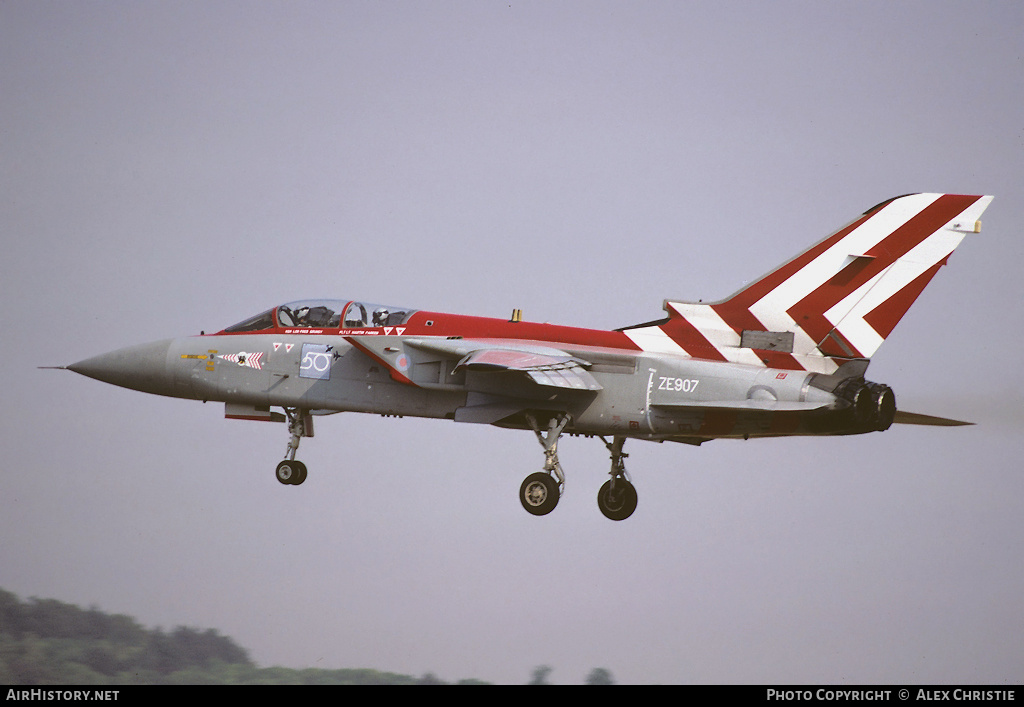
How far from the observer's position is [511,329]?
21578mm

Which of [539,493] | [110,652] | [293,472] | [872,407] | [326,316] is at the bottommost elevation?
[110,652]

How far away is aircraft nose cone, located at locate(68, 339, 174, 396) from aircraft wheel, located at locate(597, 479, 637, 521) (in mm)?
8204

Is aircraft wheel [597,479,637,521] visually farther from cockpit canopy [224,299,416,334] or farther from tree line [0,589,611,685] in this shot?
tree line [0,589,611,685]

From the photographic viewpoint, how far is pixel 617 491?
73.6 ft

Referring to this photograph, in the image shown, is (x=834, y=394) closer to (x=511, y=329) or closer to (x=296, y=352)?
(x=511, y=329)

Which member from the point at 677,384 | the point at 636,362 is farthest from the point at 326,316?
the point at 677,384

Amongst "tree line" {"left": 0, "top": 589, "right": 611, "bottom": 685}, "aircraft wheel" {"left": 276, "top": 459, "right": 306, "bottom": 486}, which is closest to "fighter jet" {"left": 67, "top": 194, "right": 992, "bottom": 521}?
"aircraft wheel" {"left": 276, "top": 459, "right": 306, "bottom": 486}

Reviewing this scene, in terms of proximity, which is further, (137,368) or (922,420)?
(137,368)

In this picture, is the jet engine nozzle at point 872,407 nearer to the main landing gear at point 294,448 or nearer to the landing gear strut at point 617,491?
the landing gear strut at point 617,491

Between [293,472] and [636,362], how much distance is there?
6954 mm

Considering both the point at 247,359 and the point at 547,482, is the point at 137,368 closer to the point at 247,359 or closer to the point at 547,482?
the point at 247,359

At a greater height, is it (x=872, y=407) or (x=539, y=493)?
(x=872, y=407)

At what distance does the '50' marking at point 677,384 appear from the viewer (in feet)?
65.5

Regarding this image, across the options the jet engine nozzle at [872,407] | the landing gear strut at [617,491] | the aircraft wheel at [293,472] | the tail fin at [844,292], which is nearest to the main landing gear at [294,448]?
the aircraft wheel at [293,472]
